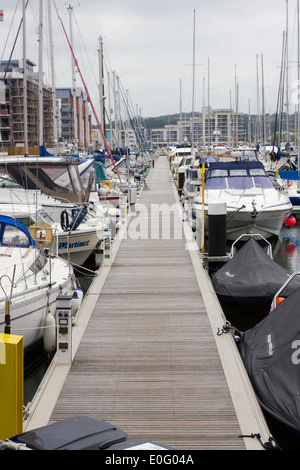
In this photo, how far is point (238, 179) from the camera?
1997 centimetres

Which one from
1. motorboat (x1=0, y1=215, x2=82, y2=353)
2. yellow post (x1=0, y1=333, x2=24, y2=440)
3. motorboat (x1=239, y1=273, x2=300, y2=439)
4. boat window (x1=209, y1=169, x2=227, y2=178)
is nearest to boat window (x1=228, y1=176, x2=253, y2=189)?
boat window (x1=209, y1=169, x2=227, y2=178)

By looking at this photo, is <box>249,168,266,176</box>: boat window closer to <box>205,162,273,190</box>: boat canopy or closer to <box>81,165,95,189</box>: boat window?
<box>205,162,273,190</box>: boat canopy

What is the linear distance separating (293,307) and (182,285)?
354 centimetres

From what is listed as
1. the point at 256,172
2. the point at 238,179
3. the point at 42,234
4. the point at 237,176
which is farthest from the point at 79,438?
the point at 256,172

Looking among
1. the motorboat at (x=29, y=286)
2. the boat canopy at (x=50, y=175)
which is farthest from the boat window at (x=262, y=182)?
the motorboat at (x=29, y=286)

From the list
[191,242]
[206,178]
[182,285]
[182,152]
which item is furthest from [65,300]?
[182,152]

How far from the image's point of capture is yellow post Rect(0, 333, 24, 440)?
4871 millimetres

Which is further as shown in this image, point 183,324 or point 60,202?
point 60,202

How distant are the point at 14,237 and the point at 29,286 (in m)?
2.01

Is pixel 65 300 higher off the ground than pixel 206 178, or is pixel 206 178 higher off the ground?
pixel 206 178

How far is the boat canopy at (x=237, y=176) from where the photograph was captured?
19.8m

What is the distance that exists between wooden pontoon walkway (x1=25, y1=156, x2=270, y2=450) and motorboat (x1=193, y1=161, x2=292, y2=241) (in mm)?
6474

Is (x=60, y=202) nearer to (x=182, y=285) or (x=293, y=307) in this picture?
(x=182, y=285)

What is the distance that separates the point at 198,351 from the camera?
779 cm
